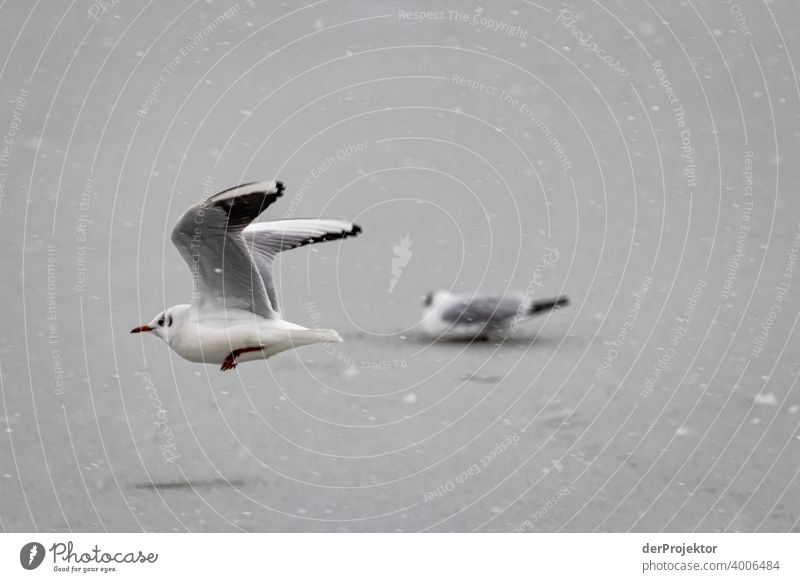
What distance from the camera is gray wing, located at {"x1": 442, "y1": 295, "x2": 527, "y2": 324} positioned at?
1905mm

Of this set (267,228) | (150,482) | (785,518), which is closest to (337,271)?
(267,228)

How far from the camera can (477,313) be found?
1.93 meters

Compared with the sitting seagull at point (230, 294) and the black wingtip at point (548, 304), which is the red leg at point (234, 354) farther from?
the black wingtip at point (548, 304)

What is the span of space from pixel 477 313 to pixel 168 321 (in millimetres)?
629

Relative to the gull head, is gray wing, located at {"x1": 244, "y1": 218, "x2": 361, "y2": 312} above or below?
above

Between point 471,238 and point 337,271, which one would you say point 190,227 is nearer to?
point 337,271

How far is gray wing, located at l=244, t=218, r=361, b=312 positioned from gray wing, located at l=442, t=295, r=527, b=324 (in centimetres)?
34

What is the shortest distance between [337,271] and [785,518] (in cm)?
86

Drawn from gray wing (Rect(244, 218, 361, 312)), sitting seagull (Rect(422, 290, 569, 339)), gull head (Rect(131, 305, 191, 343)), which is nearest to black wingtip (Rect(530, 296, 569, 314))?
sitting seagull (Rect(422, 290, 569, 339))

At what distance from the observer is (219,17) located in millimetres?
1911

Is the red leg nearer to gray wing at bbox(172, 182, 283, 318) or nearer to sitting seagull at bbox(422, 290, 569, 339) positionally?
gray wing at bbox(172, 182, 283, 318)

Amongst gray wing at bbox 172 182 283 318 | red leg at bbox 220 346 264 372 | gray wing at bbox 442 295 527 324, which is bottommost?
red leg at bbox 220 346 264 372

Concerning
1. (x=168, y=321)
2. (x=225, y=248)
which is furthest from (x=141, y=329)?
(x=225, y=248)

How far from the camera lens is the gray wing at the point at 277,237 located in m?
1.55
